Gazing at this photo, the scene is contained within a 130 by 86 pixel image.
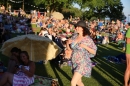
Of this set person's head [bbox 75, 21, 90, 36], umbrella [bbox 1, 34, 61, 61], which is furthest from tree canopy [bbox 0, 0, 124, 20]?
person's head [bbox 75, 21, 90, 36]

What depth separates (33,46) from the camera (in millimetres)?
5844

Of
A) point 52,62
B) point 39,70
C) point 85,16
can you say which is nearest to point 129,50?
point 39,70

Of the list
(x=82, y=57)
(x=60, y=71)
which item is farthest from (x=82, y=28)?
(x=60, y=71)

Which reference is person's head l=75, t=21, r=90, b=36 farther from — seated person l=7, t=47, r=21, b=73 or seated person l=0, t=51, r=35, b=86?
seated person l=7, t=47, r=21, b=73

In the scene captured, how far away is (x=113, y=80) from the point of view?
7.12m

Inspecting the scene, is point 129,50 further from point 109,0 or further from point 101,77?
point 109,0

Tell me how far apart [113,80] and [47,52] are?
2306 mm

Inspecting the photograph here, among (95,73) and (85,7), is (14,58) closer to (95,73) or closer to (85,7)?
(95,73)

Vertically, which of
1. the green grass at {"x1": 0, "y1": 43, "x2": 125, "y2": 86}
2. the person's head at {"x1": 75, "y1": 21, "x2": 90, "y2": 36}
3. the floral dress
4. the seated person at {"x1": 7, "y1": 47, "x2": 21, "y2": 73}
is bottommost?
the green grass at {"x1": 0, "y1": 43, "x2": 125, "y2": 86}

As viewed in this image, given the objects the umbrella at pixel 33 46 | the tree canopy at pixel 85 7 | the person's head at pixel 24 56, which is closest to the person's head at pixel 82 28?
the person's head at pixel 24 56

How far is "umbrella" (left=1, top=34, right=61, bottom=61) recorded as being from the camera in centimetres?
558

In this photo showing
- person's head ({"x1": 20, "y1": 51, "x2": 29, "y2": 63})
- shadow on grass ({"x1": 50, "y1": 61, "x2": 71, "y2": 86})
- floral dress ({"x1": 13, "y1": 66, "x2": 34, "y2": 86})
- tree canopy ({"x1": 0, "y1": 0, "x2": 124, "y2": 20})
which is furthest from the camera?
tree canopy ({"x1": 0, "y1": 0, "x2": 124, "y2": 20})

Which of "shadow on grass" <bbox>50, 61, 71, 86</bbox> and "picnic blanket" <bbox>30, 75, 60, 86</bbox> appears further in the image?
"shadow on grass" <bbox>50, 61, 71, 86</bbox>

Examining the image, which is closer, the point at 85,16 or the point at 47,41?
the point at 47,41
